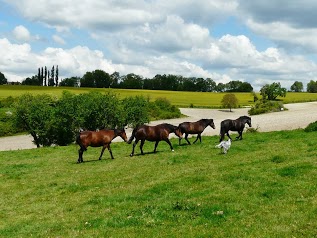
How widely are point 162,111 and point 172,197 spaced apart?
262 feet

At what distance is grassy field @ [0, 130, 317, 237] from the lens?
1051cm

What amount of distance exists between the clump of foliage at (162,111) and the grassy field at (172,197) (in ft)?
222

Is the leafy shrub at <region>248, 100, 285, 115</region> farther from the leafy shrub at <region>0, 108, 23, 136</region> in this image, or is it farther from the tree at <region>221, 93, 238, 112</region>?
the leafy shrub at <region>0, 108, 23, 136</region>

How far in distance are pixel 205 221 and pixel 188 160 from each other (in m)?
11.0

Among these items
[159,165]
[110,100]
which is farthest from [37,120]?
[159,165]

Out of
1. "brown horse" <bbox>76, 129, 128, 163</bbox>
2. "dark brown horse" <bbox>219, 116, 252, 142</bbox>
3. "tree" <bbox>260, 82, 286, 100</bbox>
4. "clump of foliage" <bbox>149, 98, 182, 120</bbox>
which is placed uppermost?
"tree" <bbox>260, 82, 286, 100</bbox>

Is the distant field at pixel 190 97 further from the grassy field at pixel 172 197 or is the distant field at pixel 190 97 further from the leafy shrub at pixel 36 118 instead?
the grassy field at pixel 172 197

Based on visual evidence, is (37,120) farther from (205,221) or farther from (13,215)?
(205,221)

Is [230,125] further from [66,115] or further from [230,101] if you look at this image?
[230,101]

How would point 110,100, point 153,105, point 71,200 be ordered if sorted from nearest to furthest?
point 71,200, point 110,100, point 153,105

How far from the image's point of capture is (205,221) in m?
10.9

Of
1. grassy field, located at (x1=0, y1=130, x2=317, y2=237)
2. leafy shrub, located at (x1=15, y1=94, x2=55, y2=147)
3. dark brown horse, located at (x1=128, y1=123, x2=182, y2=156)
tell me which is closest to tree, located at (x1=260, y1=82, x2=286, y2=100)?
leafy shrub, located at (x1=15, y1=94, x2=55, y2=147)

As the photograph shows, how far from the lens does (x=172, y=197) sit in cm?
1382

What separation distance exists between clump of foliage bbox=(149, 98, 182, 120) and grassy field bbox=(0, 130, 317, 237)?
67.6m
